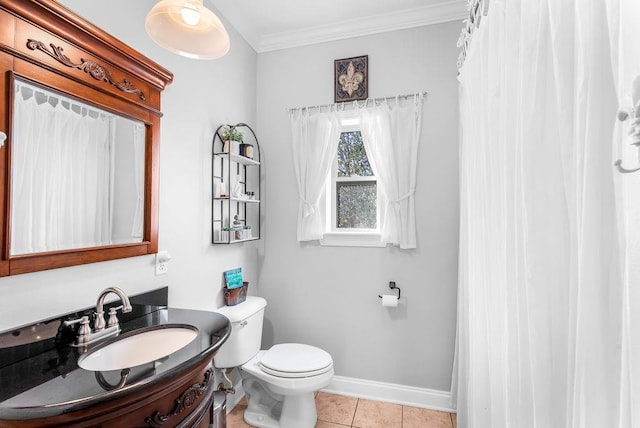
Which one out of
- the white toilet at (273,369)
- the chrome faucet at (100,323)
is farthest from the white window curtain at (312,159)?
the chrome faucet at (100,323)

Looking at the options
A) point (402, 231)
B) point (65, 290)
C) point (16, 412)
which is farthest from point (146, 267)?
point (402, 231)

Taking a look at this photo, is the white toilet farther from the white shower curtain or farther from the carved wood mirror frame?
the white shower curtain

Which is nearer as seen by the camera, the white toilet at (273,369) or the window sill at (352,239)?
the white toilet at (273,369)

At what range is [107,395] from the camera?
2.35 feet

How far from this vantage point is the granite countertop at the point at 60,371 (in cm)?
69

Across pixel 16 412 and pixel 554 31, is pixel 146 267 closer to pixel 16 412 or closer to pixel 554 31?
pixel 16 412

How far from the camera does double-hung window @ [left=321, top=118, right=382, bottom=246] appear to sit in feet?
7.84

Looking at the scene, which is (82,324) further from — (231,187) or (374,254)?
(374,254)

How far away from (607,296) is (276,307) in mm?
2231

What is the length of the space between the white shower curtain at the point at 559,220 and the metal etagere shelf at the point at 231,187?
4.93 ft

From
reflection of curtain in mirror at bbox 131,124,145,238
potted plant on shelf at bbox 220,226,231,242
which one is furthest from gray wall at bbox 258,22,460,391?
reflection of curtain in mirror at bbox 131,124,145,238

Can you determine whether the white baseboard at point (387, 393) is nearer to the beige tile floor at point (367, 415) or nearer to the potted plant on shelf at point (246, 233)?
the beige tile floor at point (367, 415)

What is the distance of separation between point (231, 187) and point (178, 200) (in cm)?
47

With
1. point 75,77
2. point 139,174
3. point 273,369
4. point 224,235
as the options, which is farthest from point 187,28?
point 273,369
